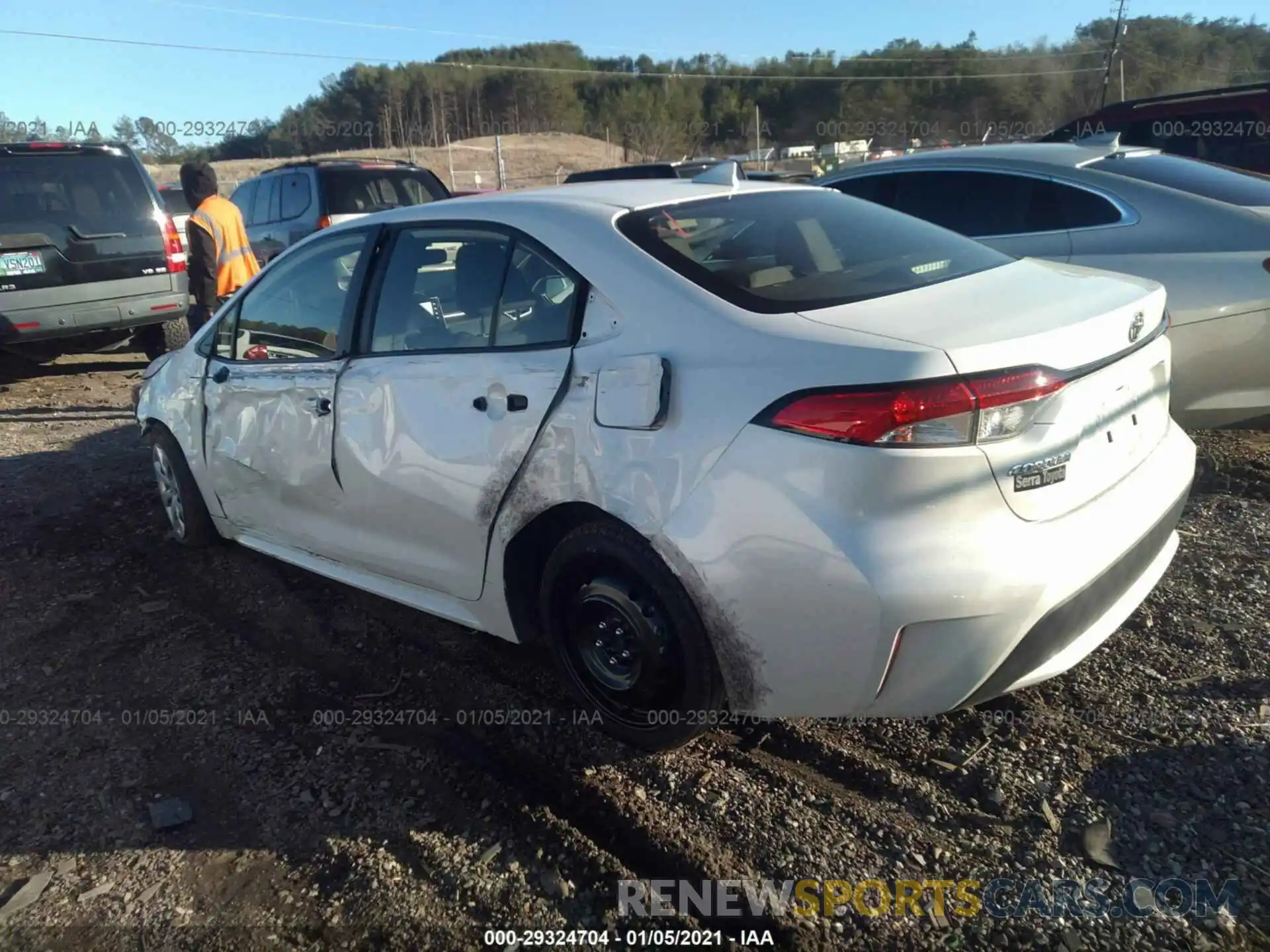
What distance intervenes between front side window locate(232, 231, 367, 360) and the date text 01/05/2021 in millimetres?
2127

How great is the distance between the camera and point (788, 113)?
63594mm

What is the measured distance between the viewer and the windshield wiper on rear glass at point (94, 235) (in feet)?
26.0

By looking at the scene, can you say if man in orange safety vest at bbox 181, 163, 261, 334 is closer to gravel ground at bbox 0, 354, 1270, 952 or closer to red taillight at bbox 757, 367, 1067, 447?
gravel ground at bbox 0, 354, 1270, 952

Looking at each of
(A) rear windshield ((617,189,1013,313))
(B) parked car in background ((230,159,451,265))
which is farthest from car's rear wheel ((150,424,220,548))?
(B) parked car in background ((230,159,451,265))

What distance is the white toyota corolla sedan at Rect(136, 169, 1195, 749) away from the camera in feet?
7.09

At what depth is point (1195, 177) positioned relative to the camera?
15.3 ft

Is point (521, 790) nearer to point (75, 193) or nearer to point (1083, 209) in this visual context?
point (1083, 209)

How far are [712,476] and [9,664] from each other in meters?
3.06

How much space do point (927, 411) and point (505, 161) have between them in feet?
153

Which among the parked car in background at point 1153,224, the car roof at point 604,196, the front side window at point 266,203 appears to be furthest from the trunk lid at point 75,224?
the parked car in background at point 1153,224

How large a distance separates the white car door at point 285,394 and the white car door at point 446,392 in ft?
0.49

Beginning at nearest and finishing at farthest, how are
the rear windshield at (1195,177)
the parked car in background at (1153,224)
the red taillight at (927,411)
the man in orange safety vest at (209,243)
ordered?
the red taillight at (927,411), the parked car in background at (1153,224), the rear windshield at (1195,177), the man in orange safety vest at (209,243)

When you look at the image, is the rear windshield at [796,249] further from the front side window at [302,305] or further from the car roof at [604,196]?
the front side window at [302,305]

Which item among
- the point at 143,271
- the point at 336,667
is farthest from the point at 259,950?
the point at 143,271
